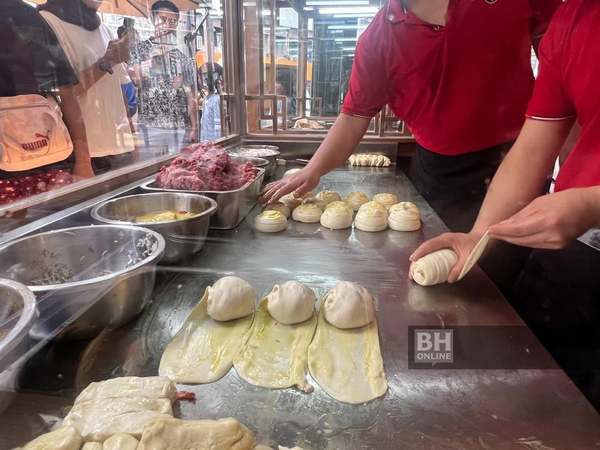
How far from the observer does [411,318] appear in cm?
142

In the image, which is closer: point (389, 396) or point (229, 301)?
point (389, 396)

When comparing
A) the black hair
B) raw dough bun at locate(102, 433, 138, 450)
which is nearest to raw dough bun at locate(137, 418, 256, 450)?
raw dough bun at locate(102, 433, 138, 450)

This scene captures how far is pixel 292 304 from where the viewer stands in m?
1.36

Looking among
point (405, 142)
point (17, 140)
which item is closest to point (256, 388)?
point (17, 140)

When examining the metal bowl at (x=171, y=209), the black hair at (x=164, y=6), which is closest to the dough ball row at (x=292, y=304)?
the metal bowl at (x=171, y=209)

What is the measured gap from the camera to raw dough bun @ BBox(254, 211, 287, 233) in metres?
2.20

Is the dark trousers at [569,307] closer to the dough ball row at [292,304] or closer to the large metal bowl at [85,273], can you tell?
the dough ball row at [292,304]

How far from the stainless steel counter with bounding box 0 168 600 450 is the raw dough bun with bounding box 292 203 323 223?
33.3 inches

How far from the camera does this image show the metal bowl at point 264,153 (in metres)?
3.29

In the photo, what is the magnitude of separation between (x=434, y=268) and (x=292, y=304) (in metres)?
0.61

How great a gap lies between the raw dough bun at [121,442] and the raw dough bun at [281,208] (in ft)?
5.48

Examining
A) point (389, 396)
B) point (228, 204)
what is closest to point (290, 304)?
point (389, 396)

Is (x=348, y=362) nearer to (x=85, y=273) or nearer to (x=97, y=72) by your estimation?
(x=85, y=273)

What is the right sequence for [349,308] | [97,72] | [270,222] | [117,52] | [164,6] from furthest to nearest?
1. [164,6]
2. [117,52]
3. [97,72]
4. [270,222]
5. [349,308]
